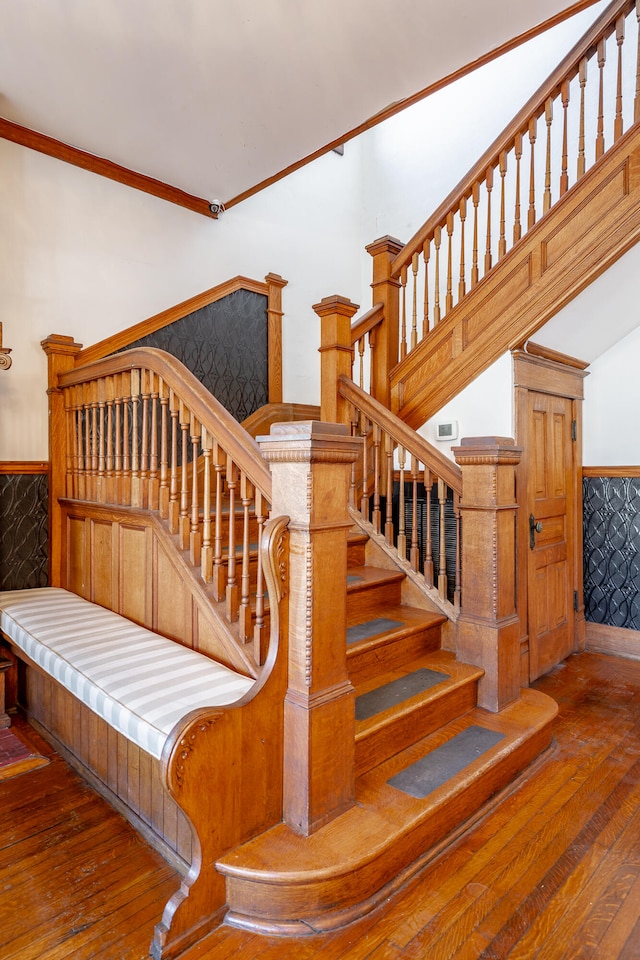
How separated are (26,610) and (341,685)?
1.73 meters

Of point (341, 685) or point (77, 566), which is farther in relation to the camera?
point (77, 566)

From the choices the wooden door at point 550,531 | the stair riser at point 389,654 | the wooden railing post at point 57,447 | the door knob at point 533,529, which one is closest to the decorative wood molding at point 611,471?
the wooden door at point 550,531

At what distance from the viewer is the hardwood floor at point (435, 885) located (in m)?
1.45

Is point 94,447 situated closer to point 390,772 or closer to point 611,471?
point 390,772

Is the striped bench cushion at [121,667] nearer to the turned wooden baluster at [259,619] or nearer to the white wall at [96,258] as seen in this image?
the turned wooden baluster at [259,619]

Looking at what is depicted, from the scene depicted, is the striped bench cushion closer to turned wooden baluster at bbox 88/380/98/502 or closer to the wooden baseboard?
turned wooden baluster at bbox 88/380/98/502

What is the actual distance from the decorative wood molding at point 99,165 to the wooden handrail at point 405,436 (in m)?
1.80

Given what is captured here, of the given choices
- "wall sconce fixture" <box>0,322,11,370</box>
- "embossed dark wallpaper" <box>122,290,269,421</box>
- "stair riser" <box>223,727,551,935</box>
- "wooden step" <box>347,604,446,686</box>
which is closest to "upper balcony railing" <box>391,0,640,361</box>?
"embossed dark wallpaper" <box>122,290,269,421</box>

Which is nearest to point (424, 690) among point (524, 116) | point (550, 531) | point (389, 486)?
point (389, 486)

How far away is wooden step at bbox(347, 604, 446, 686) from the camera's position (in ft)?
7.72

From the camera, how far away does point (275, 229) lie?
4.73 metres

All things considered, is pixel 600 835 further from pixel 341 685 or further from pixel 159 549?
pixel 159 549

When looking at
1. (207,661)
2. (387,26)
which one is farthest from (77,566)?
(387,26)

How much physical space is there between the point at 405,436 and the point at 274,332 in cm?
215
